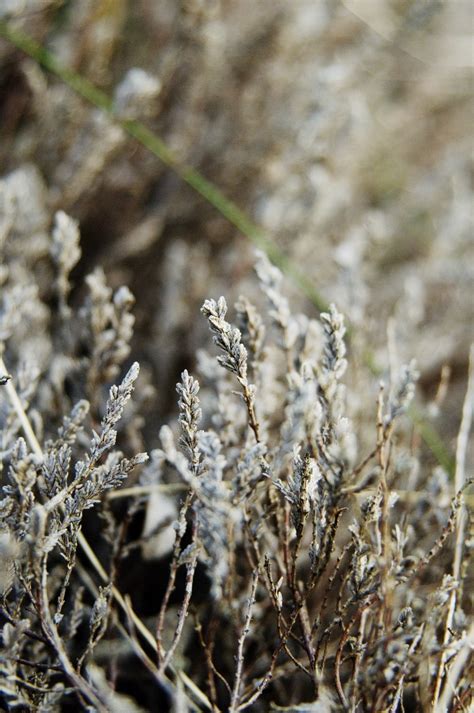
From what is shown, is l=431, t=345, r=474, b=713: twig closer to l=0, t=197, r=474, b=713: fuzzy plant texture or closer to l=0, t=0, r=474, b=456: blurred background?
l=0, t=197, r=474, b=713: fuzzy plant texture

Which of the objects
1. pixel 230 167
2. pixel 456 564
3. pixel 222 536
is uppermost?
pixel 230 167

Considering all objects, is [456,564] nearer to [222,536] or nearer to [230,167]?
[222,536]

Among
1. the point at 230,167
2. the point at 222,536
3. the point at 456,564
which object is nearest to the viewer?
the point at 222,536

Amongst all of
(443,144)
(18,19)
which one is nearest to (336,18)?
(443,144)

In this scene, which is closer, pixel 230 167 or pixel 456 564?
pixel 456 564

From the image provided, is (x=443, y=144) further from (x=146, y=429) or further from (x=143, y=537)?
(x=143, y=537)

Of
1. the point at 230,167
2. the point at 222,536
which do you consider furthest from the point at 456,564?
the point at 230,167

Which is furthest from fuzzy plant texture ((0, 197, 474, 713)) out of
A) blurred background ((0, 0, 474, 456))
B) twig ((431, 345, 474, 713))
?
blurred background ((0, 0, 474, 456))
